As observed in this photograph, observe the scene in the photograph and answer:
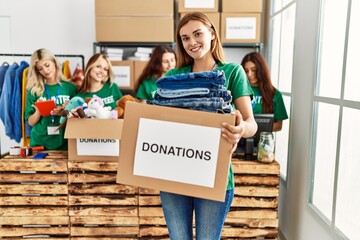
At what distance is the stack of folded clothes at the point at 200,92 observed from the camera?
42.8 inches

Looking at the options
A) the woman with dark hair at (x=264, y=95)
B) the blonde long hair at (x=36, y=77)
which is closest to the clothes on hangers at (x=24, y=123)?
the blonde long hair at (x=36, y=77)

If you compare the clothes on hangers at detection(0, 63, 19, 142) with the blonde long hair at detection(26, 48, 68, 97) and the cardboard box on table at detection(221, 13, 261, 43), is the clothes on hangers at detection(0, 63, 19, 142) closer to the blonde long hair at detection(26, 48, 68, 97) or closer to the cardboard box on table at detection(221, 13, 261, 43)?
the blonde long hair at detection(26, 48, 68, 97)

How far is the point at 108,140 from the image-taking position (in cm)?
211

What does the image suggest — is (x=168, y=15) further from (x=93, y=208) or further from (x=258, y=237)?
(x=258, y=237)

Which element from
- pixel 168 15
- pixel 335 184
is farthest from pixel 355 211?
pixel 168 15

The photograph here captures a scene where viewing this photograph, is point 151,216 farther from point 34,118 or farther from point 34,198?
point 34,118

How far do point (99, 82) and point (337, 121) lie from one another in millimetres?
1694

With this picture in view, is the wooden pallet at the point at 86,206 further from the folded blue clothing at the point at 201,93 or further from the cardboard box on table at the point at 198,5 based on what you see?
the cardboard box on table at the point at 198,5

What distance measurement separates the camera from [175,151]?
1.12 metres

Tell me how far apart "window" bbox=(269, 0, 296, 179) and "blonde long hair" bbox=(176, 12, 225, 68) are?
131 centimetres

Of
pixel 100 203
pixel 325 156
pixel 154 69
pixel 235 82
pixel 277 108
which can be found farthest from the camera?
pixel 154 69

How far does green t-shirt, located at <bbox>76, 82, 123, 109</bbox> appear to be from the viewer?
2492 mm

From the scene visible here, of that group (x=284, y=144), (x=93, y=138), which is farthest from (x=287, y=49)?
(x=93, y=138)

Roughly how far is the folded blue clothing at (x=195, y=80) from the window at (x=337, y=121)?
667 mm
